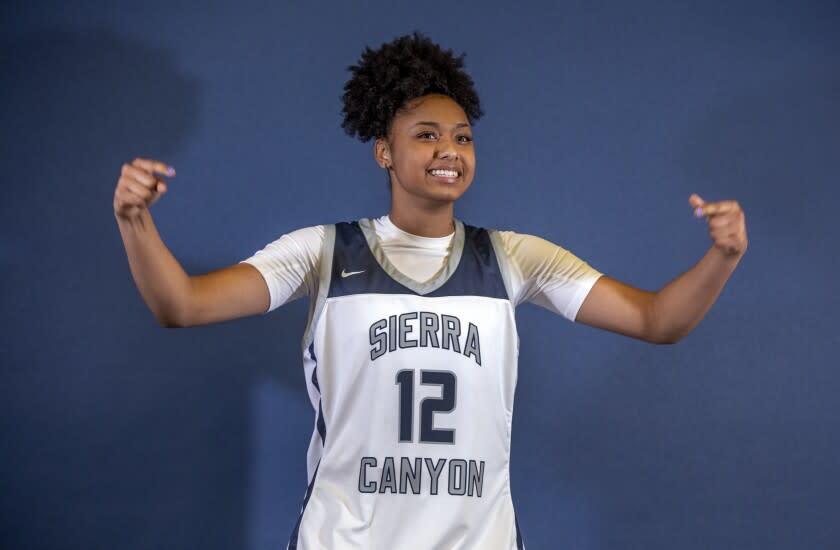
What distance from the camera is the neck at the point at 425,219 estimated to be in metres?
1.60

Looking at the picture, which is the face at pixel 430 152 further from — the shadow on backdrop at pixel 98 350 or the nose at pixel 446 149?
the shadow on backdrop at pixel 98 350

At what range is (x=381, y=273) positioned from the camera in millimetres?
1541

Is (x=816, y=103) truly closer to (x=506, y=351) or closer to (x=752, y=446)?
(x=752, y=446)

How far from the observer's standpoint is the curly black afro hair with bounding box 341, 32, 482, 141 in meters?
1.63

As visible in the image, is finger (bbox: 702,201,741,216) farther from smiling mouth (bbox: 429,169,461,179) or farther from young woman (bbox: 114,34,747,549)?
smiling mouth (bbox: 429,169,461,179)

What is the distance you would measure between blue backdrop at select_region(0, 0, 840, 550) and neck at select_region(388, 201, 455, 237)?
46 cm

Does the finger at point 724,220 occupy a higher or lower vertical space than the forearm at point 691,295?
higher

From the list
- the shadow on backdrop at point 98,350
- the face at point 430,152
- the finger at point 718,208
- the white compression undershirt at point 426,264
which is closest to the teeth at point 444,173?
the face at point 430,152

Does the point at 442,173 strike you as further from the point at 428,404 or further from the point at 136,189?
the point at 136,189

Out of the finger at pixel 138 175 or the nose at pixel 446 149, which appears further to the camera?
the nose at pixel 446 149

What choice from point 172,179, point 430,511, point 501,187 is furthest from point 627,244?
point 172,179

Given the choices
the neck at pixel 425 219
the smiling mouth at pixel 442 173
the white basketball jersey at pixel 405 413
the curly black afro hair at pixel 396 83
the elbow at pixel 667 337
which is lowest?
the white basketball jersey at pixel 405 413

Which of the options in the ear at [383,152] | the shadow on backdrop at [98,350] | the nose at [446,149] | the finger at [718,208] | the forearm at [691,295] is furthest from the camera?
the shadow on backdrop at [98,350]

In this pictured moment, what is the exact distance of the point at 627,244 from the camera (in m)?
2.10
